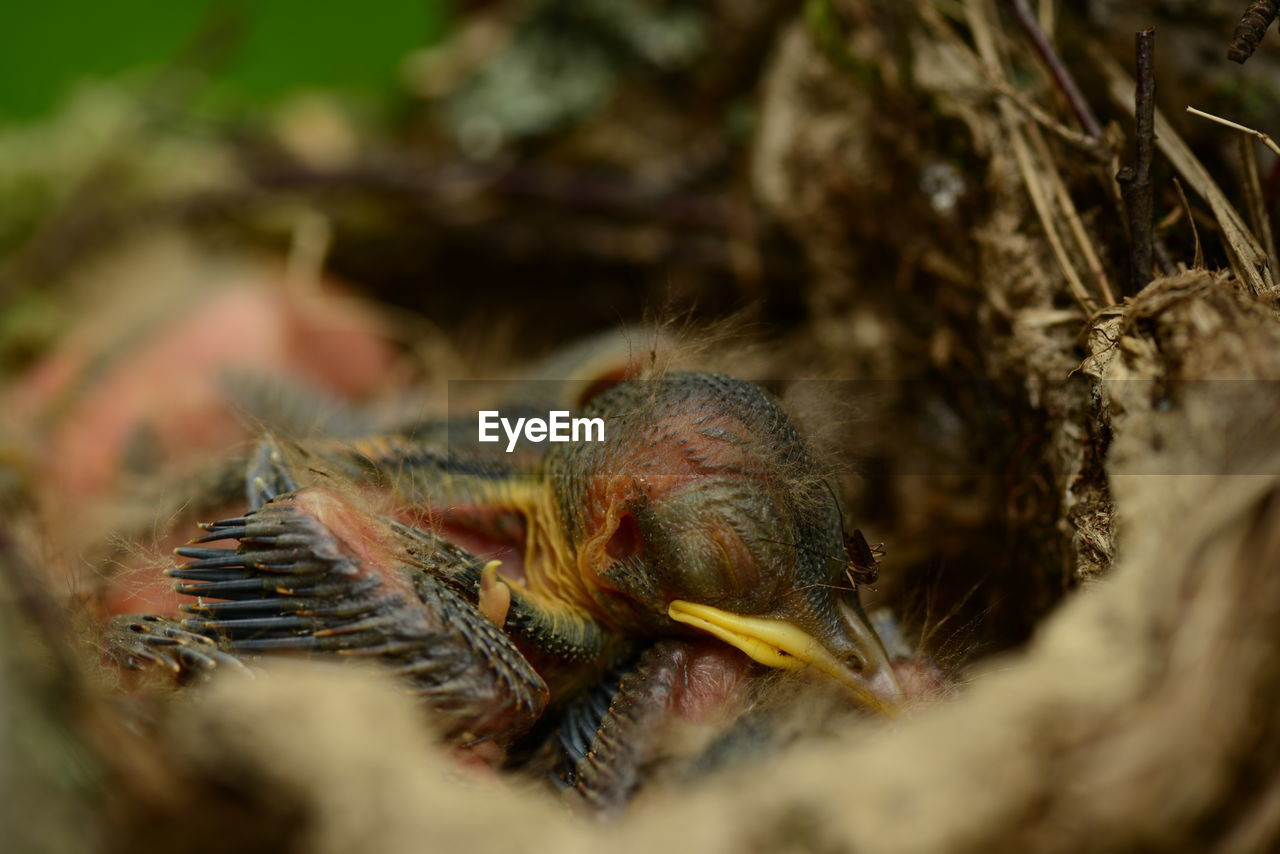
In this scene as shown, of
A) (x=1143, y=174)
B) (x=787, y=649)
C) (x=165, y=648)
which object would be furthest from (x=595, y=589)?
(x=1143, y=174)

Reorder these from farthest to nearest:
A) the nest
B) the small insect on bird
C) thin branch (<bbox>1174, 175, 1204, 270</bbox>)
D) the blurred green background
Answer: the blurred green background < thin branch (<bbox>1174, 175, 1204, 270</bbox>) < the small insect on bird < the nest

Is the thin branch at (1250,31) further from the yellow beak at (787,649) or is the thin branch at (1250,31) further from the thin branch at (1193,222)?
the yellow beak at (787,649)

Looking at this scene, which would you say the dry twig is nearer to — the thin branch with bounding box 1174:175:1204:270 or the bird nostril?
the thin branch with bounding box 1174:175:1204:270

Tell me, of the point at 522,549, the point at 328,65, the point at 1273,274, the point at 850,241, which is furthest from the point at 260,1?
the point at 1273,274

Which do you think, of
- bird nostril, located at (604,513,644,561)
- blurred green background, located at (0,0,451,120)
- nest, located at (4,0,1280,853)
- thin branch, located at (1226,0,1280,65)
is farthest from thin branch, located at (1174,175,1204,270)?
blurred green background, located at (0,0,451,120)

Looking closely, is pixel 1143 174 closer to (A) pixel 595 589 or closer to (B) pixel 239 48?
(A) pixel 595 589


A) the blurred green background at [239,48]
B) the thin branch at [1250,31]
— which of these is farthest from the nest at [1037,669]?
the blurred green background at [239,48]
